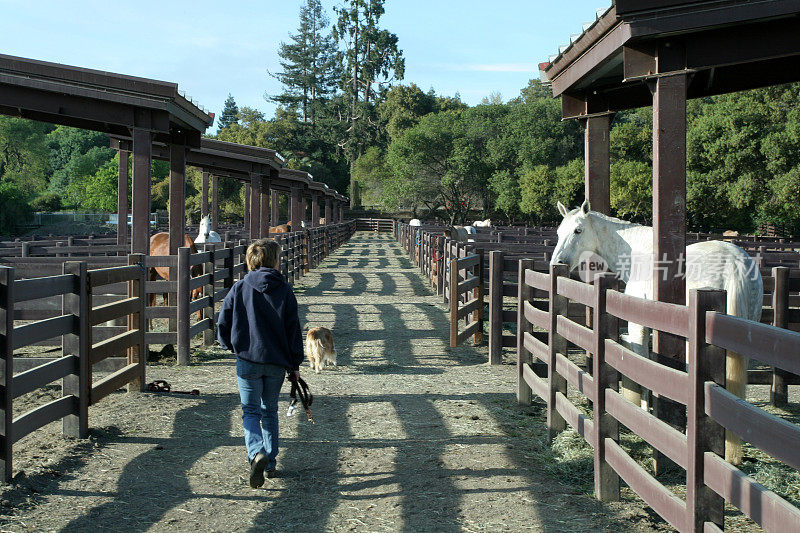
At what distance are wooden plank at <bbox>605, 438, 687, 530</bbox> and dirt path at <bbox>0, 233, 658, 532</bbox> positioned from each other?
30 centimetres

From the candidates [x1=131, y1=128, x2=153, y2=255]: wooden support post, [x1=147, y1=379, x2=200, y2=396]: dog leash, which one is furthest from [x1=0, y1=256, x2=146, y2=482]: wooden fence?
[x1=131, y1=128, x2=153, y2=255]: wooden support post

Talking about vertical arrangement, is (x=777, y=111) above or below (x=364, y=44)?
below

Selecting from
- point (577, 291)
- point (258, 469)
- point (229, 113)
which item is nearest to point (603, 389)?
point (577, 291)

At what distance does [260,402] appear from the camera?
16.9 feet

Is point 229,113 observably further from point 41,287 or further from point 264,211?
point 41,287

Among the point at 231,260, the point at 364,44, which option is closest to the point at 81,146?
the point at 364,44

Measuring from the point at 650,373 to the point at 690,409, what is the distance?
22.8 inches

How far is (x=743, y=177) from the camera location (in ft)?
107

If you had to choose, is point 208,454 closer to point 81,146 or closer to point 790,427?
point 790,427

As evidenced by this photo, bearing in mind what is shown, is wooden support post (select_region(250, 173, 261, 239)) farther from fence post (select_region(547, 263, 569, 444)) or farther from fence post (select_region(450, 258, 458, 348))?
fence post (select_region(547, 263, 569, 444))

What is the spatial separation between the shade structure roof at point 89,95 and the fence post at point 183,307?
2.86m

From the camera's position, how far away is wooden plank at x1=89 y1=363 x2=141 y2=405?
20.4 feet

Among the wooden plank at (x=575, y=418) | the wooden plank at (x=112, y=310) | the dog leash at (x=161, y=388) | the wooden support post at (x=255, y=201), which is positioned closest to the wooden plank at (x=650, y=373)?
the wooden plank at (x=575, y=418)

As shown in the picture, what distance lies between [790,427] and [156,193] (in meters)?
64.8
